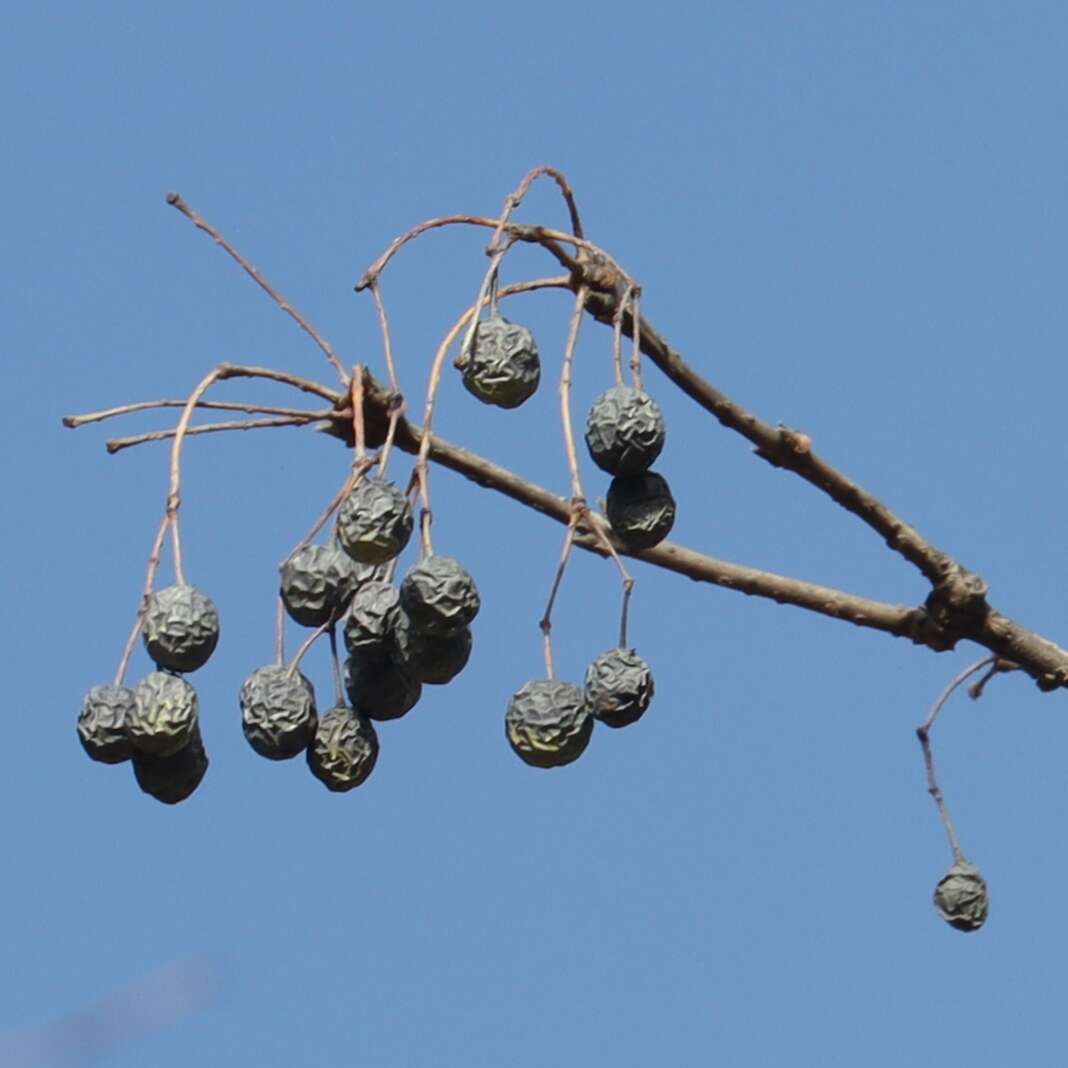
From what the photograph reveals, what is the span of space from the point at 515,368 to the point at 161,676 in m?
0.79

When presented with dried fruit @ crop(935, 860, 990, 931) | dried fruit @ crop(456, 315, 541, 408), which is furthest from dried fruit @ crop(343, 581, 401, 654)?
dried fruit @ crop(935, 860, 990, 931)

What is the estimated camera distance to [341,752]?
207 inches

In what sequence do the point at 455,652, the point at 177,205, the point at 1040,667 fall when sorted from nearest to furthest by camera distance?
the point at 455,652 < the point at 177,205 < the point at 1040,667

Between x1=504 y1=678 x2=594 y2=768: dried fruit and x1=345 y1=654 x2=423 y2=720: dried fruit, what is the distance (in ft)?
0.65

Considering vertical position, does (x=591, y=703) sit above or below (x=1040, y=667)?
below

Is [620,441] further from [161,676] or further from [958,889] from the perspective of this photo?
[958,889]

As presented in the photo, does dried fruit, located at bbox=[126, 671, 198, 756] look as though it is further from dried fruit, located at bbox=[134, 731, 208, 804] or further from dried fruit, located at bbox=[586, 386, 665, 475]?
dried fruit, located at bbox=[586, 386, 665, 475]

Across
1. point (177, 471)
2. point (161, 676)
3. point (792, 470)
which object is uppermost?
point (792, 470)

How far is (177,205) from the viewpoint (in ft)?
18.2

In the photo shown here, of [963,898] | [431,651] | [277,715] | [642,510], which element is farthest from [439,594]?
[963,898]

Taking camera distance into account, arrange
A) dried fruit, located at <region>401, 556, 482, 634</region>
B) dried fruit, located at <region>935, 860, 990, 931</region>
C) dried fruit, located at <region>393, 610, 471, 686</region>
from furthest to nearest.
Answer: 1. dried fruit, located at <region>935, 860, 990, 931</region>
2. dried fruit, located at <region>393, 610, 471, 686</region>
3. dried fruit, located at <region>401, 556, 482, 634</region>

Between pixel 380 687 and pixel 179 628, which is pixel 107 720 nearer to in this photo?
pixel 179 628

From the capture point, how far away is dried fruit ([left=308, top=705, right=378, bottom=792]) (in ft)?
17.2

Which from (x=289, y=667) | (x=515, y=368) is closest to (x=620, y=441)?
(x=515, y=368)
